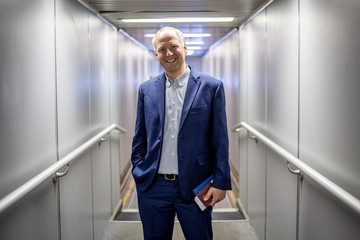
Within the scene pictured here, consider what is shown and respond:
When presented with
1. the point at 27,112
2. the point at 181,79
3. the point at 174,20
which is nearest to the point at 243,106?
the point at 174,20

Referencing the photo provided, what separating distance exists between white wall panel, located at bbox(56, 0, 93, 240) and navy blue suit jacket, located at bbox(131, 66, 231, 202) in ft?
2.03

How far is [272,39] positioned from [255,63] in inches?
25.3

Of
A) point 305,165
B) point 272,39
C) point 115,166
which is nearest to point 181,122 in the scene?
point 305,165

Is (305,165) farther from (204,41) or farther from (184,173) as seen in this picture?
(204,41)

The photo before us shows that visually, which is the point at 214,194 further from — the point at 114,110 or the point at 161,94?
the point at 114,110

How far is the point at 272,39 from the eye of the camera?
272 cm

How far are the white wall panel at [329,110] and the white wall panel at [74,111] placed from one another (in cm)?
150

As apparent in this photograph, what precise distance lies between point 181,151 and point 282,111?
95 cm

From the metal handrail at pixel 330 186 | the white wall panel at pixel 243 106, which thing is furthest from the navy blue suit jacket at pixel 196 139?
the white wall panel at pixel 243 106

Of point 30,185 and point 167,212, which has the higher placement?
point 30,185

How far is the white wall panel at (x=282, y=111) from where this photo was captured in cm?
225

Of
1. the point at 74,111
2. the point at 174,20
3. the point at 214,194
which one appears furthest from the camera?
the point at 174,20

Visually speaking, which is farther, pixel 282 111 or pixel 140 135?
pixel 282 111

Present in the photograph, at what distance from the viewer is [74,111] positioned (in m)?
2.48
